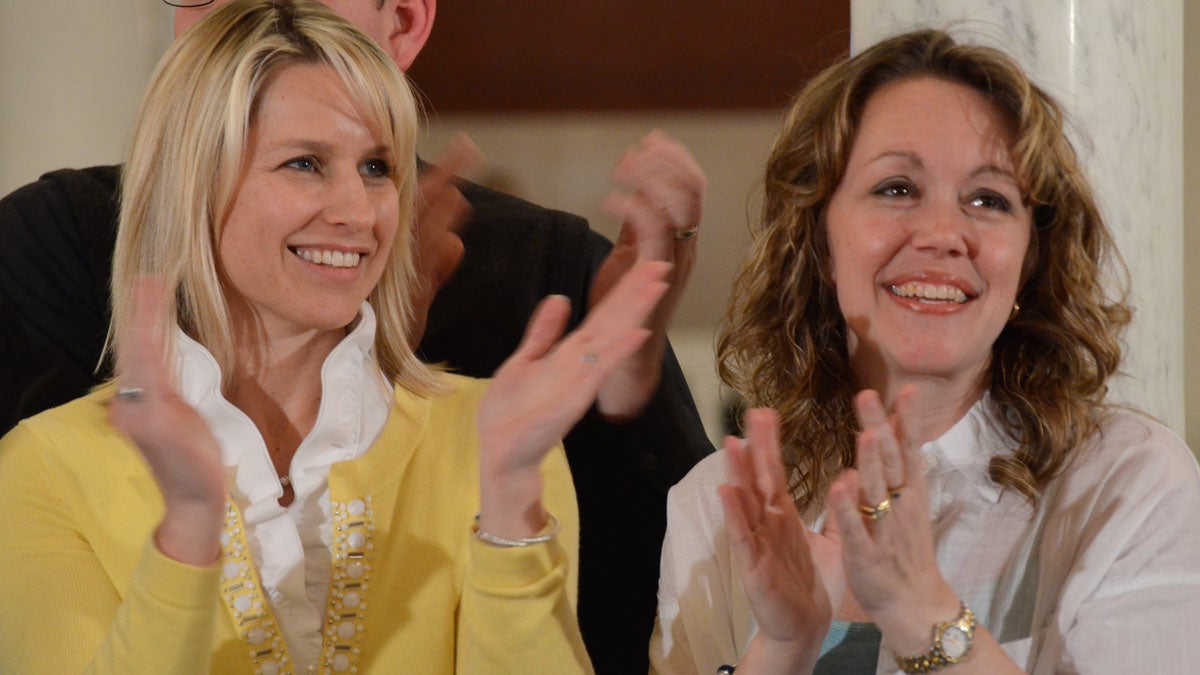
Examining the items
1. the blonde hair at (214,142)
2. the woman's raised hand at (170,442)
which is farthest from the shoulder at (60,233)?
the woman's raised hand at (170,442)

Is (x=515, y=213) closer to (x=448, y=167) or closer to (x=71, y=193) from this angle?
(x=448, y=167)

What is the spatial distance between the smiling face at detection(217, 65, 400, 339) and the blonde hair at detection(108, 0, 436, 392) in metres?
0.02

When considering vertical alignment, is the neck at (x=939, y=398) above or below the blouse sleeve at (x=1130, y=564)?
above

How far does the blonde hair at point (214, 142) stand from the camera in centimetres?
163

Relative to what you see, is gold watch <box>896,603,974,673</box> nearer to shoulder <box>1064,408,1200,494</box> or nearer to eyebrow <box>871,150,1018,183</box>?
shoulder <box>1064,408,1200,494</box>

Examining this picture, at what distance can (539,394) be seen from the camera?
4.48 feet

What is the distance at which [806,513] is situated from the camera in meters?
1.68

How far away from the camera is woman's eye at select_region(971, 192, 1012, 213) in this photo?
161 cm

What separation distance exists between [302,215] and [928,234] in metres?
0.68

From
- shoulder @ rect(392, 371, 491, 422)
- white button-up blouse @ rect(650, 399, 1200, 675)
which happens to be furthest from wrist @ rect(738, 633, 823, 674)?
shoulder @ rect(392, 371, 491, 422)

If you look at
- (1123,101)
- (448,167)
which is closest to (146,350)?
(448,167)

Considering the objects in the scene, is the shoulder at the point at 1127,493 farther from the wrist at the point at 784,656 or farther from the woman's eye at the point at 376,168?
the woman's eye at the point at 376,168

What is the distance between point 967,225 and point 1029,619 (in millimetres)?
419

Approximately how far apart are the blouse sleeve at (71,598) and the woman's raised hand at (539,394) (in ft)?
0.93
